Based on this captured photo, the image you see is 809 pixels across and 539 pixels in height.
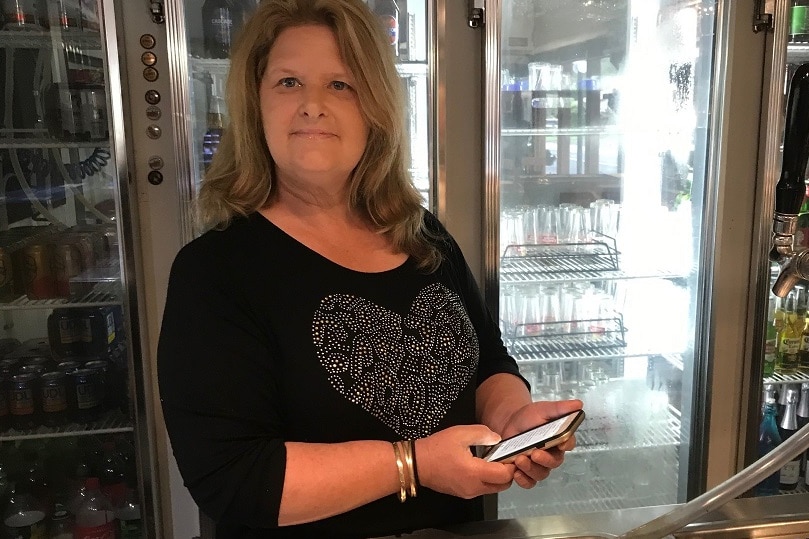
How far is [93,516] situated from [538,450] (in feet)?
5.42

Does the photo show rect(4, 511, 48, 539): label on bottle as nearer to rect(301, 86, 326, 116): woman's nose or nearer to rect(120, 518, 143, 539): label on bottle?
rect(120, 518, 143, 539): label on bottle

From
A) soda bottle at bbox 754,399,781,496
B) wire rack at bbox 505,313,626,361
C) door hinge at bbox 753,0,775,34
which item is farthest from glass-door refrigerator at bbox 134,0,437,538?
soda bottle at bbox 754,399,781,496

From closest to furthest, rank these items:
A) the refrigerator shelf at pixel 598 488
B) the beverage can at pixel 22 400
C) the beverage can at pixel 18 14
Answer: the beverage can at pixel 18 14 → the beverage can at pixel 22 400 → the refrigerator shelf at pixel 598 488

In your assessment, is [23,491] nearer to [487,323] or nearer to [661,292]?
[487,323]

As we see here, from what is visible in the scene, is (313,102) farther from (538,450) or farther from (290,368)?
(538,450)

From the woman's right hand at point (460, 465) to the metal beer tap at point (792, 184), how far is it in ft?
1.40

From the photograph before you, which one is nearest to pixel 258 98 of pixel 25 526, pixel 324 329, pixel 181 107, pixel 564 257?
pixel 324 329

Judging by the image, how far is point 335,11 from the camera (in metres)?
1.10

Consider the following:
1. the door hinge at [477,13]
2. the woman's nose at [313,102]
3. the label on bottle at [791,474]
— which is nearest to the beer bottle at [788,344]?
the label on bottle at [791,474]

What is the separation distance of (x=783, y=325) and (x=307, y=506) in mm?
1995

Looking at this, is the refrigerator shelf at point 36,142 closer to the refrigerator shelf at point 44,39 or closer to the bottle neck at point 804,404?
the refrigerator shelf at point 44,39

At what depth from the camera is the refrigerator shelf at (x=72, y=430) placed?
188 cm

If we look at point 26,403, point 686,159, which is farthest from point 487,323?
point 26,403

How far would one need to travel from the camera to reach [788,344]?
229 centimetres
